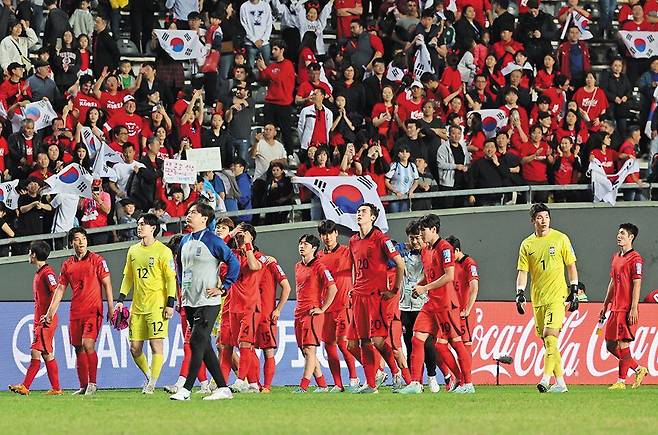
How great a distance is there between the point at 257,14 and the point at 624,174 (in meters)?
7.51

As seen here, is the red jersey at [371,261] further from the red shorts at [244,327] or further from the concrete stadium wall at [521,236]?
the concrete stadium wall at [521,236]

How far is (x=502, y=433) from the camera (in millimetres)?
11336

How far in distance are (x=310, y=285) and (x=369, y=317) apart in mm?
1432

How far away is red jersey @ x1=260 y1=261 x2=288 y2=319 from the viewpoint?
60.2ft

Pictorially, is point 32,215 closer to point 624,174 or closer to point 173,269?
point 173,269

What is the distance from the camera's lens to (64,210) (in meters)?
22.6

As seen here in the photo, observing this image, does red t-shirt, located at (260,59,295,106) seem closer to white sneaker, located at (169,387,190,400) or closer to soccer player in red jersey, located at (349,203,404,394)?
soccer player in red jersey, located at (349,203,404,394)

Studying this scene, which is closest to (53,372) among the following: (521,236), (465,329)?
(465,329)

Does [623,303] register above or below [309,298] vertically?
below

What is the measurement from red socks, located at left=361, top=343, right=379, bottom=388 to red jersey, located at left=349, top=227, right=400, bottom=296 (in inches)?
26.9

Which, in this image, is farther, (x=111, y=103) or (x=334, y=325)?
(x=111, y=103)

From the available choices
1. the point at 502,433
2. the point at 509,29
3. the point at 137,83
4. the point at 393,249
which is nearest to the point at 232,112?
the point at 137,83

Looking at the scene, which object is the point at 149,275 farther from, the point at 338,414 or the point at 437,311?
the point at 338,414

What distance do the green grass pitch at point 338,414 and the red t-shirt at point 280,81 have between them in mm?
9808
